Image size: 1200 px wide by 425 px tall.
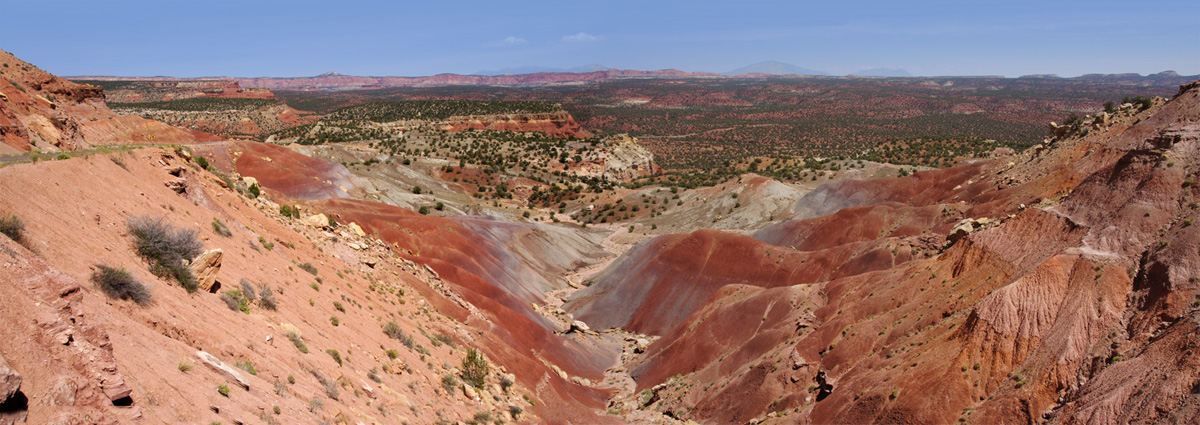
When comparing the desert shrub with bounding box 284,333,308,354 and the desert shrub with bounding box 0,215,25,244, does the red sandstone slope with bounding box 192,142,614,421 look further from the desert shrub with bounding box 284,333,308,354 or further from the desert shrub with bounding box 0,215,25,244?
the desert shrub with bounding box 0,215,25,244

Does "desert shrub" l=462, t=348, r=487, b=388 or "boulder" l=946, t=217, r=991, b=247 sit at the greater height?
"boulder" l=946, t=217, r=991, b=247

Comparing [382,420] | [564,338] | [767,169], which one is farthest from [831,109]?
[382,420]

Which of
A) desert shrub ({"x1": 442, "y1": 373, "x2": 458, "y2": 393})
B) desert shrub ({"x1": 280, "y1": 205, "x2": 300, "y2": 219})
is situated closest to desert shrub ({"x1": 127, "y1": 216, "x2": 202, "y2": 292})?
desert shrub ({"x1": 442, "y1": 373, "x2": 458, "y2": 393})

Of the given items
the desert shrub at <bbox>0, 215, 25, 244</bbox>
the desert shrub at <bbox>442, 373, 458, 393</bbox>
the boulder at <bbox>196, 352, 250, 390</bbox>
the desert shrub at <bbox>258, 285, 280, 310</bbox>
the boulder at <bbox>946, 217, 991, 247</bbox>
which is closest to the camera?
the desert shrub at <bbox>0, 215, 25, 244</bbox>

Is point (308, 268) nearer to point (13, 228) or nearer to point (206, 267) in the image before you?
point (206, 267)

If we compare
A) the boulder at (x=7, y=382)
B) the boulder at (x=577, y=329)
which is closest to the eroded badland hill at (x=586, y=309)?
the boulder at (x=7, y=382)

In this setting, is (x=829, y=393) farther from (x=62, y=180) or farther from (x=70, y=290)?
(x=62, y=180)
